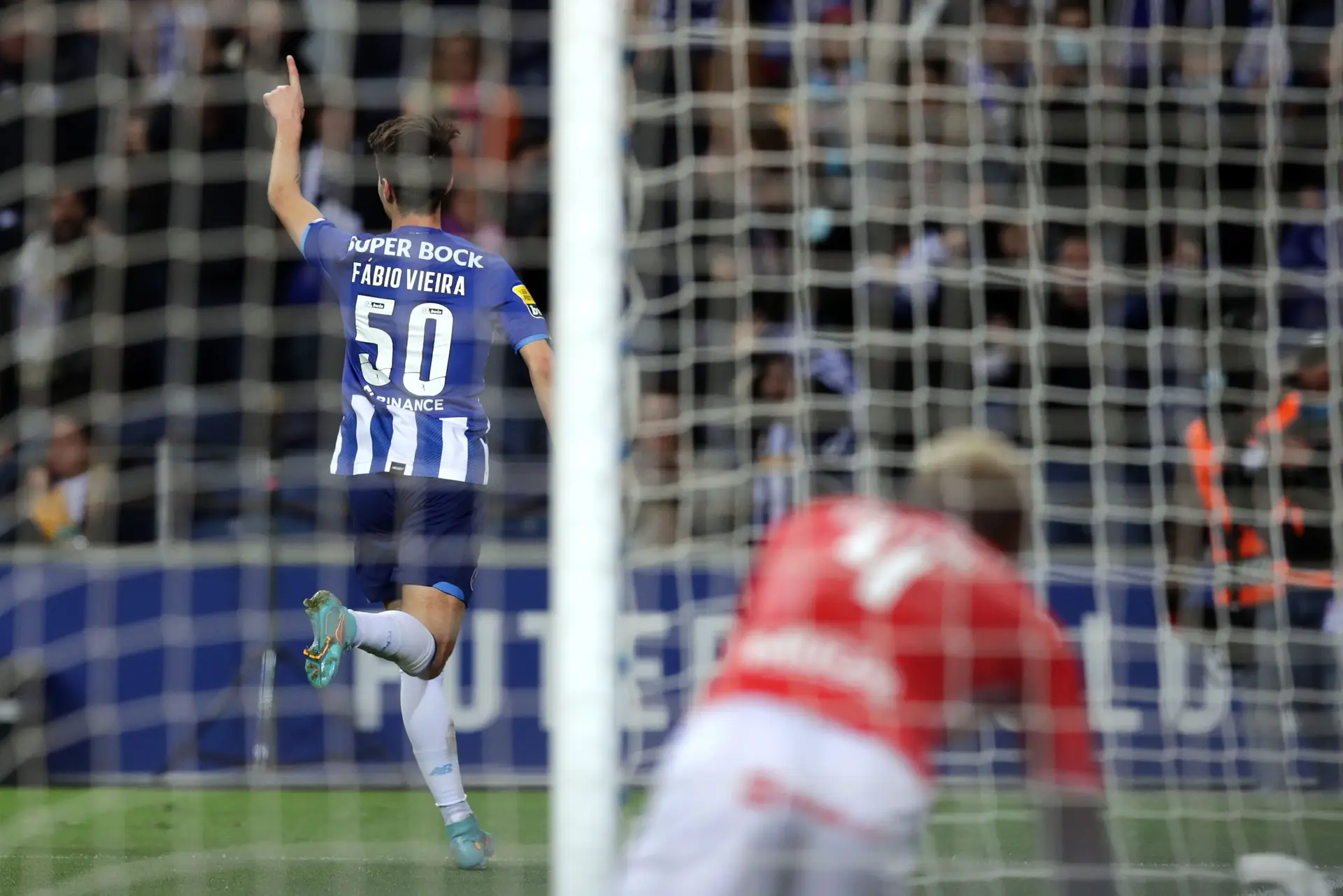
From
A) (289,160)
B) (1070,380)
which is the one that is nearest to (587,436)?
(289,160)

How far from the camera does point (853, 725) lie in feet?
8.93

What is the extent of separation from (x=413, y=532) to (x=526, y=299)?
2.42 feet

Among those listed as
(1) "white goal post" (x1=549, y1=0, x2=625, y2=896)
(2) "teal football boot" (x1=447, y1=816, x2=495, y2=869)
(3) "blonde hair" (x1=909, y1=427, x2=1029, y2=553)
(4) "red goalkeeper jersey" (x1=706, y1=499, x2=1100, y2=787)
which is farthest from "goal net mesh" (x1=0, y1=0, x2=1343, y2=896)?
(4) "red goalkeeper jersey" (x1=706, y1=499, x2=1100, y2=787)

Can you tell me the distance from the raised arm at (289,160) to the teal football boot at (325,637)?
1085mm

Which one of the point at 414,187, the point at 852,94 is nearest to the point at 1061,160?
the point at 852,94

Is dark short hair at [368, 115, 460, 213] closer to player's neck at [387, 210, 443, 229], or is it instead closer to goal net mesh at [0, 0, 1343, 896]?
player's neck at [387, 210, 443, 229]

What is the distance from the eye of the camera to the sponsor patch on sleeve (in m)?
5.34

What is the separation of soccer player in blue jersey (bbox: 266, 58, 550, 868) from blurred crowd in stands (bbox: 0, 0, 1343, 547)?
1004 millimetres

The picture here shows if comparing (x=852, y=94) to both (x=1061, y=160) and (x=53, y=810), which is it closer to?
(x=1061, y=160)

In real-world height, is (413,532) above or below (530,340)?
below

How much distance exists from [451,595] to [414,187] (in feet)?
3.79

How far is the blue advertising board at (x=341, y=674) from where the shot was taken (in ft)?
24.6

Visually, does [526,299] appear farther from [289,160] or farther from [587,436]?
[587,436]

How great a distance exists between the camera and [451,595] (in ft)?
17.6
